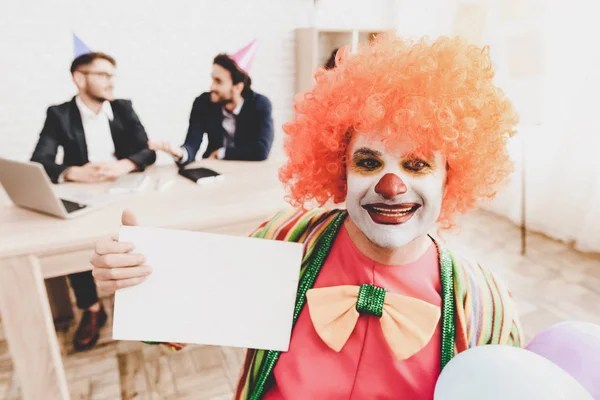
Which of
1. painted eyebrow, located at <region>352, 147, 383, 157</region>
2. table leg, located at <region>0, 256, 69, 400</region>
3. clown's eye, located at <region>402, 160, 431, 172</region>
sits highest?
painted eyebrow, located at <region>352, 147, 383, 157</region>

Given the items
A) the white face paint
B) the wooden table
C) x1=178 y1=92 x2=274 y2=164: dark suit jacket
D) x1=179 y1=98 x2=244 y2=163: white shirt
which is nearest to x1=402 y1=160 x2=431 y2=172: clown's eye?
the white face paint

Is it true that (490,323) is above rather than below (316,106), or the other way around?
below

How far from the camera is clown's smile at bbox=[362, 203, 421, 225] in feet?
2.40

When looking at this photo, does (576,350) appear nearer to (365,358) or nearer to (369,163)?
(365,358)

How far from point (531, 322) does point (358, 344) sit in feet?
5.15

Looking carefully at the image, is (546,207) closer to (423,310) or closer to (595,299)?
(595,299)

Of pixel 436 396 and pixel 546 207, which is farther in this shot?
pixel 546 207

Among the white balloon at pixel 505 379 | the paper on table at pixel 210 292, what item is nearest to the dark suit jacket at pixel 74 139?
the paper on table at pixel 210 292

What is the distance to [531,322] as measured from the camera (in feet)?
6.52

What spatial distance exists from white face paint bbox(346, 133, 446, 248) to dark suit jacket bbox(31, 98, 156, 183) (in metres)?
1.34

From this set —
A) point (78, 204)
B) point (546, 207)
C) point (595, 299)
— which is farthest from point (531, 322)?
point (78, 204)

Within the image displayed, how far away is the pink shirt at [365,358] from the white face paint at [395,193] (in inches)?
3.7

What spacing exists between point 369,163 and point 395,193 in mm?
77

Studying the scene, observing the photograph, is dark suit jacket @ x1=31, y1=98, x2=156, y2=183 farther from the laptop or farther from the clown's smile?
the clown's smile
